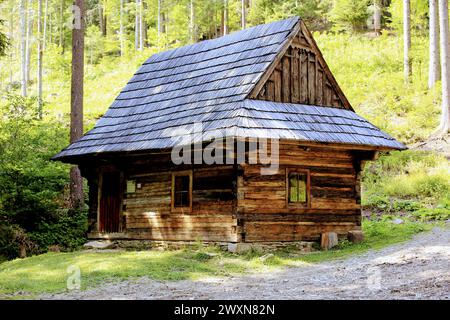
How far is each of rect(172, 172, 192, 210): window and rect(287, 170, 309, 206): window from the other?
8.18 ft

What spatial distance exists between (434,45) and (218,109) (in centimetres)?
1414

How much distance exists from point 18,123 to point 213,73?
23.7ft

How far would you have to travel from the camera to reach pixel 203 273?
39.4ft

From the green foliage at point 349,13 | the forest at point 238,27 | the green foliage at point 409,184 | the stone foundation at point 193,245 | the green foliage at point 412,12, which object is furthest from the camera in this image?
the green foliage at point 349,13

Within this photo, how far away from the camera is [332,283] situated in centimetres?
1018

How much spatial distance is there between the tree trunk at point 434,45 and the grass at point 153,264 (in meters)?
11.6

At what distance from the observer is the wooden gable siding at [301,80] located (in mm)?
15281

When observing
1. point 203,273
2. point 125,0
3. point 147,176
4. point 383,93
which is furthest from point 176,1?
point 203,273

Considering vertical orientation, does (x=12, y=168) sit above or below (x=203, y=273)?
above

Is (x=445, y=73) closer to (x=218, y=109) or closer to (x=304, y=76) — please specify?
(x=304, y=76)

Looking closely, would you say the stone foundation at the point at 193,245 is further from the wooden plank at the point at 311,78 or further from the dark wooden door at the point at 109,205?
the wooden plank at the point at 311,78

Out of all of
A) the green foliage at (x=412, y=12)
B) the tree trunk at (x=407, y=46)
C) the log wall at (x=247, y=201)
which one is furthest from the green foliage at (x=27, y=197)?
the green foliage at (x=412, y=12)

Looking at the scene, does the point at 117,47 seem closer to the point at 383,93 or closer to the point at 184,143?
the point at 383,93

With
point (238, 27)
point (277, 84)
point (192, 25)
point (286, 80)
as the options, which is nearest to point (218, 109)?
point (277, 84)
